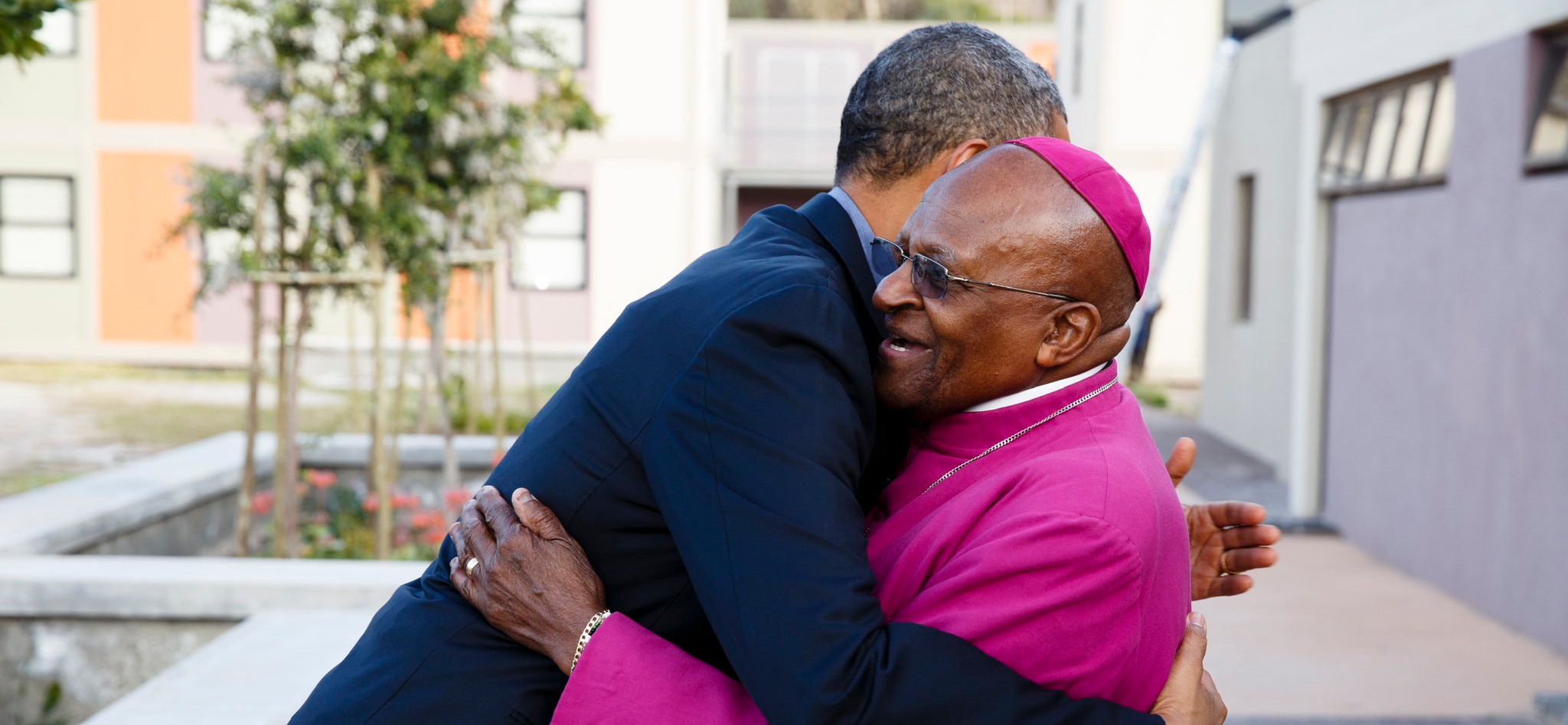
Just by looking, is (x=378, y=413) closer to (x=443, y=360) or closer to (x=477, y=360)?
(x=477, y=360)

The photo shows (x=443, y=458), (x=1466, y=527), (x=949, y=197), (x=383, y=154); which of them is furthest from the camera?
(x=443, y=458)

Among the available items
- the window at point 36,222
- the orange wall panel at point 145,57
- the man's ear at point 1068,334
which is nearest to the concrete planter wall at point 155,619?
the man's ear at point 1068,334

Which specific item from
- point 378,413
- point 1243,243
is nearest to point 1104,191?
point 378,413

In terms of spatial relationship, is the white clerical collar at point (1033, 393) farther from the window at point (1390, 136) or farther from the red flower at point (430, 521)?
the window at point (1390, 136)

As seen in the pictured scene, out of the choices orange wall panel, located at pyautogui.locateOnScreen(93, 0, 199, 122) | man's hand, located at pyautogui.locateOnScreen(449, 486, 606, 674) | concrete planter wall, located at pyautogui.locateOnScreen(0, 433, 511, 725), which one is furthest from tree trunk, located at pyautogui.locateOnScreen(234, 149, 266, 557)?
orange wall panel, located at pyautogui.locateOnScreen(93, 0, 199, 122)

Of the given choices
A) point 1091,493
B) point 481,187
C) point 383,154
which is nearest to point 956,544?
point 1091,493

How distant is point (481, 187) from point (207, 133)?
15775mm

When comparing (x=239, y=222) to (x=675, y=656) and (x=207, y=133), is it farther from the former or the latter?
(x=207, y=133)

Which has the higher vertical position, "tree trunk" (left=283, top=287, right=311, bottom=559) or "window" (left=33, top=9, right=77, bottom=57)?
"window" (left=33, top=9, right=77, bottom=57)

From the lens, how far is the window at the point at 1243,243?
15.7 metres

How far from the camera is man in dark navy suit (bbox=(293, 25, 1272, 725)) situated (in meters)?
1.77

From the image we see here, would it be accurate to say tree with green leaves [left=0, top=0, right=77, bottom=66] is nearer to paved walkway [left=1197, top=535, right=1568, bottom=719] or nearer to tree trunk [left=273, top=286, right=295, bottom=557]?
tree trunk [left=273, top=286, right=295, bottom=557]

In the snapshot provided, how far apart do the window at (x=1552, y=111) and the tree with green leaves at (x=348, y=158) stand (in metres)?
5.33

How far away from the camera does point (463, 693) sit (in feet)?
6.84
